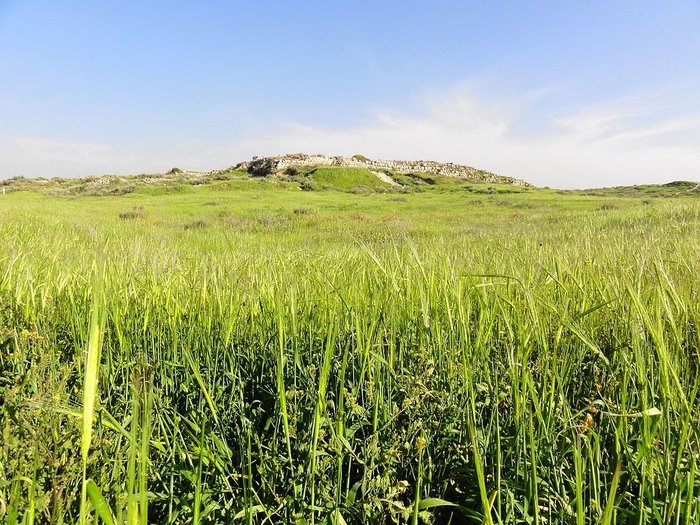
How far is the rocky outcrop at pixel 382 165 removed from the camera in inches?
2136

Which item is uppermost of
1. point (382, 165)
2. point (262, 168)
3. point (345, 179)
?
point (382, 165)

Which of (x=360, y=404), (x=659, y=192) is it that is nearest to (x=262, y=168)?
(x=659, y=192)

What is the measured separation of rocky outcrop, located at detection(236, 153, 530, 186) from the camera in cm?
5425

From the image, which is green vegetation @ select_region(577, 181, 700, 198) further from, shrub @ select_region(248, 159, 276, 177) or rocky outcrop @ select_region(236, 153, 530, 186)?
shrub @ select_region(248, 159, 276, 177)

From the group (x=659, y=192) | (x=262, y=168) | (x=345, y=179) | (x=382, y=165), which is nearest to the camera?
(x=659, y=192)

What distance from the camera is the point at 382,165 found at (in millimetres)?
62219

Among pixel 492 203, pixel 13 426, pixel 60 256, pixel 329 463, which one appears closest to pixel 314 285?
pixel 329 463

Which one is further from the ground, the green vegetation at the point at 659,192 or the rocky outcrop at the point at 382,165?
the rocky outcrop at the point at 382,165

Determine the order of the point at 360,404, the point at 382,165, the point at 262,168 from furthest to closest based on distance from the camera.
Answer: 1. the point at 382,165
2. the point at 262,168
3. the point at 360,404

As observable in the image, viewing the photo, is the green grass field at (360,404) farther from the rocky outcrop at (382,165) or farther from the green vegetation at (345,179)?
the rocky outcrop at (382,165)

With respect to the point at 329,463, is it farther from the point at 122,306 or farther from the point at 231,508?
the point at 122,306

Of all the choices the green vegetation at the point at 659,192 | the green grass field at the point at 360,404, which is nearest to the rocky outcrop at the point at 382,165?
the green vegetation at the point at 659,192

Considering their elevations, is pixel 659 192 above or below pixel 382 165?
below

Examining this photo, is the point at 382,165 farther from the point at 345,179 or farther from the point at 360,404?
the point at 360,404
